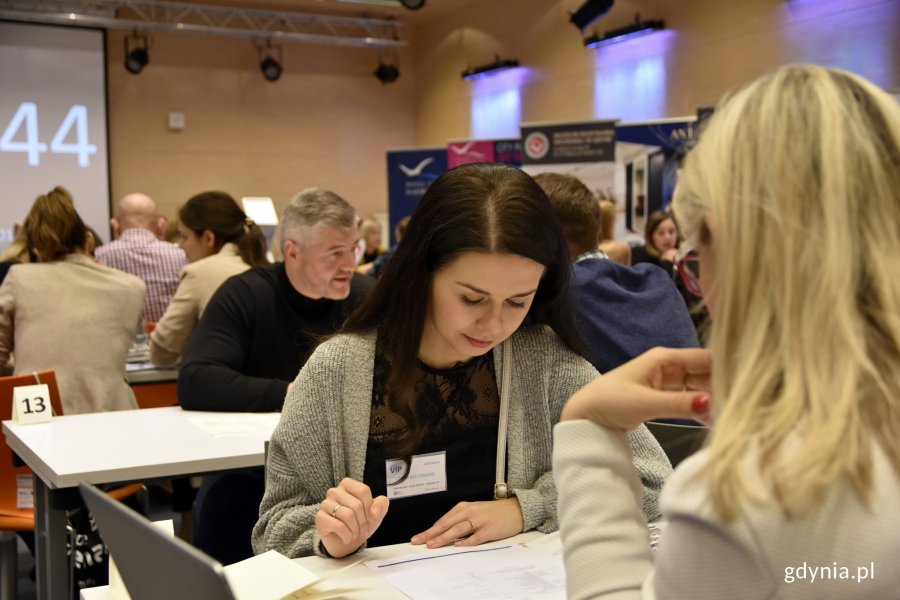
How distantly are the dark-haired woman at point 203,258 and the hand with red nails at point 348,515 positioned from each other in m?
2.60

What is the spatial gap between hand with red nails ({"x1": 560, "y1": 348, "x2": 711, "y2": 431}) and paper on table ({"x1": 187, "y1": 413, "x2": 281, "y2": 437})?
1.99 m

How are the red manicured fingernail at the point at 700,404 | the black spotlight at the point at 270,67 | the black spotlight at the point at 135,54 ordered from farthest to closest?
the black spotlight at the point at 270,67 → the black spotlight at the point at 135,54 → the red manicured fingernail at the point at 700,404

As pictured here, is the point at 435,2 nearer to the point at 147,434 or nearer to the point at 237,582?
the point at 147,434

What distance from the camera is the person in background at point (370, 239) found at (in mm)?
10672

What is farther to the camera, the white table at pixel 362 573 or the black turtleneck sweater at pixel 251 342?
the black turtleneck sweater at pixel 251 342

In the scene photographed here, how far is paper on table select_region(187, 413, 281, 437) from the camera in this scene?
2906mm

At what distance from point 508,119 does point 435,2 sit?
1815 millimetres

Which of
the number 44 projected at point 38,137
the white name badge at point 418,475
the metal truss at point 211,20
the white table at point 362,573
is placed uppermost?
the metal truss at point 211,20

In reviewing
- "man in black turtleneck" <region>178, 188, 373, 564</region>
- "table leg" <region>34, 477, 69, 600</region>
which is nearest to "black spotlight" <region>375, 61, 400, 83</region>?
"man in black turtleneck" <region>178, 188, 373, 564</region>

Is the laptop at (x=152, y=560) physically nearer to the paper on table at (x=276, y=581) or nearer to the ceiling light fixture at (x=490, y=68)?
the paper on table at (x=276, y=581)

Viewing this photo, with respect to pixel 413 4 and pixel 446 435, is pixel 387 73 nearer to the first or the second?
pixel 413 4

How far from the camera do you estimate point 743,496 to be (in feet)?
2.44

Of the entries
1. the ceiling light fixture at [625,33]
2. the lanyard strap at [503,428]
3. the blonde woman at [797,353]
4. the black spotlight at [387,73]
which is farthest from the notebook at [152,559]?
the black spotlight at [387,73]

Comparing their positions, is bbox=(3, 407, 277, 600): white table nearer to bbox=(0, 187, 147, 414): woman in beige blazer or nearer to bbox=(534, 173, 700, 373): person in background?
bbox=(0, 187, 147, 414): woman in beige blazer
